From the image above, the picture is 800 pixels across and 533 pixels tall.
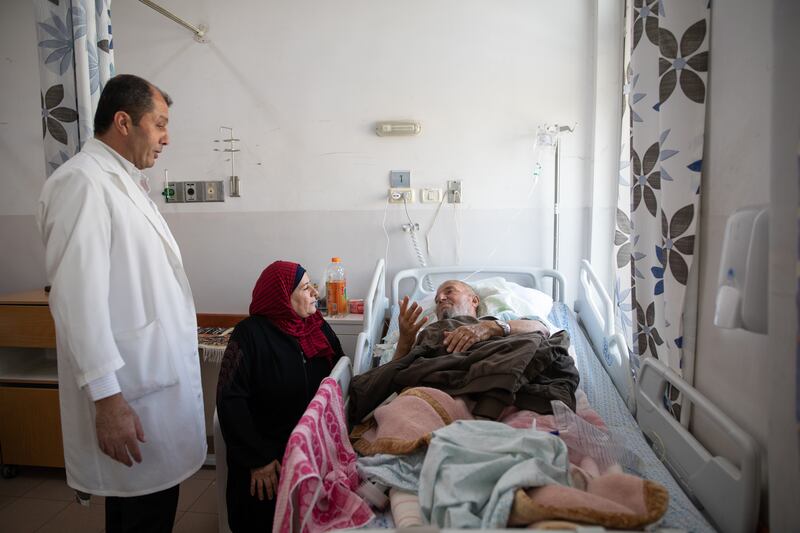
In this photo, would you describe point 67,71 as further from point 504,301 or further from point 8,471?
point 8,471

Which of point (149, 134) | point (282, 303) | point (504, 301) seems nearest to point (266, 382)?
point (282, 303)

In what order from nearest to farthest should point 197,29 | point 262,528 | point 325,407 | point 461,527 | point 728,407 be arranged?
point 461,527
point 728,407
point 325,407
point 262,528
point 197,29

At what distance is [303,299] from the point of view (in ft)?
6.15

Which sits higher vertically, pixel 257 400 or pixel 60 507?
pixel 257 400

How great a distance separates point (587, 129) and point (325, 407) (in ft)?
7.47

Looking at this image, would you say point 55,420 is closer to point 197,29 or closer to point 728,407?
point 197,29

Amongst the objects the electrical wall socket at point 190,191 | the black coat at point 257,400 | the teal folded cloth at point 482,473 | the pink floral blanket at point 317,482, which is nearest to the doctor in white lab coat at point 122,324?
the black coat at point 257,400

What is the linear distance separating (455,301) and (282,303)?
2.76ft

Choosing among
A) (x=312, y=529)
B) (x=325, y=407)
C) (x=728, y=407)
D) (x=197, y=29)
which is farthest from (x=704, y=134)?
(x=197, y=29)

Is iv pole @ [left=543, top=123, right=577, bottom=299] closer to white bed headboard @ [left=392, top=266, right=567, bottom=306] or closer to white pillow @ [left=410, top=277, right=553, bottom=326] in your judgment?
white bed headboard @ [left=392, top=266, right=567, bottom=306]

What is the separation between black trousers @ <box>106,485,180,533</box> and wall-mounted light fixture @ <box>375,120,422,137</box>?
2131 mm

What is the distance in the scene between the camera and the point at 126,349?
1418 mm

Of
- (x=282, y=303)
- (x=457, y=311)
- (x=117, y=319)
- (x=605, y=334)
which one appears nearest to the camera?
(x=117, y=319)

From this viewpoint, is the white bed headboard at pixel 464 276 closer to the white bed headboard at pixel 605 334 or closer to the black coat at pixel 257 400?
the white bed headboard at pixel 605 334
